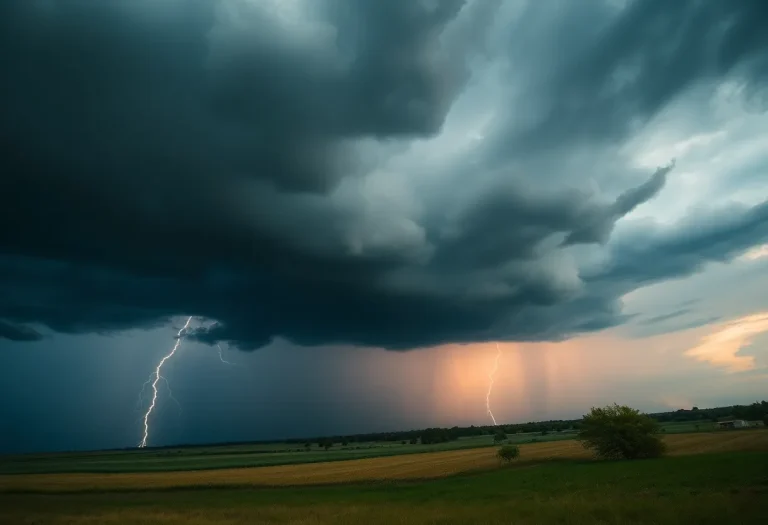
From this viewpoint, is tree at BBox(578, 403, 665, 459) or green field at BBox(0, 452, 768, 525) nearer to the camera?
green field at BBox(0, 452, 768, 525)

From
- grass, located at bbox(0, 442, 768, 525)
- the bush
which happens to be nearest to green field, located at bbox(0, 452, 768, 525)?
grass, located at bbox(0, 442, 768, 525)

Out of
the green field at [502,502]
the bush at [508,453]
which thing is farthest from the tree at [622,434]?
the green field at [502,502]

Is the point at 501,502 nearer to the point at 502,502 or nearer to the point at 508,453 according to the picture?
the point at 502,502

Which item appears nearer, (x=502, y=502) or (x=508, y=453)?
(x=502, y=502)

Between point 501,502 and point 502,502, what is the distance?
0.30 ft

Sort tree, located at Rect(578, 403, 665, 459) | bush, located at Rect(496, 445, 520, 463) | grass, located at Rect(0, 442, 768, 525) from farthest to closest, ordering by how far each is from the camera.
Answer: bush, located at Rect(496, 445, 520, 463) → tree, located at Rect(578, 403, 665, 459) → grass, located at Rect(0, 442, 768, 525)

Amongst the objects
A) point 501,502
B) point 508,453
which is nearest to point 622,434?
point 508,453

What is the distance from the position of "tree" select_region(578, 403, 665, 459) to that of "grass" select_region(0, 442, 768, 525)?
51.4 ft

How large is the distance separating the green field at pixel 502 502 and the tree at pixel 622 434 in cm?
1531

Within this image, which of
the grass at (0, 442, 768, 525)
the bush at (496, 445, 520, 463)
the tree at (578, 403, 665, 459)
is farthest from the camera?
the bush at (496, 445, 520, 463)

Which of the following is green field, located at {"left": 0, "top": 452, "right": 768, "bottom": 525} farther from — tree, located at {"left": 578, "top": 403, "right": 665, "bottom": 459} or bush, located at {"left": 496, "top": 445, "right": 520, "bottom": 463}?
bush, located at {"left": 496, "top": 445, "right": 520, "bottom": 463}

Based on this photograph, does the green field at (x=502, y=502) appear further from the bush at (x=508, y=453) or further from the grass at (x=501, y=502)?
the bush at (x=508, y=453)

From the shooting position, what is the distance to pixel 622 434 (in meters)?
69.9

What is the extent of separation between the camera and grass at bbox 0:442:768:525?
27000 millimetres
